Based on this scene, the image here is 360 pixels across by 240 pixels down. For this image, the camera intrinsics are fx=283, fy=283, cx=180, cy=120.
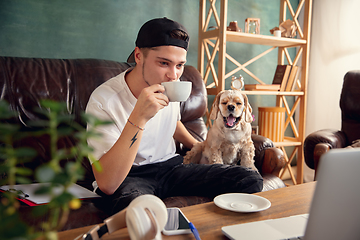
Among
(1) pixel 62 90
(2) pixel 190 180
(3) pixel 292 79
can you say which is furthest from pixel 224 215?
(3) pixel 292 79

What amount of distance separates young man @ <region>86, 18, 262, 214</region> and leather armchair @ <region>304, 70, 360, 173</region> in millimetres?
1160

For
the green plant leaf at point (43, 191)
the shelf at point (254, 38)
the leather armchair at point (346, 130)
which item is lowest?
the leather armchair at point (346, 130)

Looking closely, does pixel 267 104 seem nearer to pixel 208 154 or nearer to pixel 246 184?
pixel 208 154

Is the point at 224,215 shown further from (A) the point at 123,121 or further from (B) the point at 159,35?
(B) the point at 159,35

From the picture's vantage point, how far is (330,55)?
125 inches

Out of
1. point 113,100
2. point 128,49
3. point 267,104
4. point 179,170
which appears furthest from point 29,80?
point 267,104

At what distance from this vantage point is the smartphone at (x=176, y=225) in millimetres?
666

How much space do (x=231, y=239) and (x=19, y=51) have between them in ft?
7.17

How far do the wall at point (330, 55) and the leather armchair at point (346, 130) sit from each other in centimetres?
53

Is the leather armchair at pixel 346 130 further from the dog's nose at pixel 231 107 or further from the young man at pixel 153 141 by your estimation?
the young man at pixel 153 141

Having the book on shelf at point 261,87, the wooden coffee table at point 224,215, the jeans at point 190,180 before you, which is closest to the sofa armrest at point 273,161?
the jeans at point 190,180

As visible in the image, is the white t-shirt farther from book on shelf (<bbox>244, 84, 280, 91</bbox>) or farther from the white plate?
book on shelf (<bbox>244, 84, 280, 91</bbox>)

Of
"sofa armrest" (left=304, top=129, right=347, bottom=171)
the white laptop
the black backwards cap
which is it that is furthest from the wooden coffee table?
"sofa armrest" (left=304, top=129, right=347, bottom=171)

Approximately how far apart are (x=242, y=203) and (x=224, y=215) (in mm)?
98
